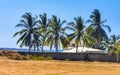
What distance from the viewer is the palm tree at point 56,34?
62.0 meters

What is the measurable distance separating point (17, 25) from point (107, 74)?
35235 millimetres

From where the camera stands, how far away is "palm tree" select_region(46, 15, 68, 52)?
62.0 meters

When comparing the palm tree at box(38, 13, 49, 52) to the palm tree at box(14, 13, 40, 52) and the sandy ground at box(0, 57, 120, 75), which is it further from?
the sandy ground at box(0, 57, 120, 75)

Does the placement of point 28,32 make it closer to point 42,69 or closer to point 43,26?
point 43,26

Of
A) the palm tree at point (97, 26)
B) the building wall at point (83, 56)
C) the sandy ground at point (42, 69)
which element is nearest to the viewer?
the sandy ground at point (42, 69)

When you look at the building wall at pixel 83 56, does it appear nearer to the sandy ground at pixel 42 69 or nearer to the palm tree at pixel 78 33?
the palm tree at pixel 78 33

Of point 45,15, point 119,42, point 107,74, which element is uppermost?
point 45,15

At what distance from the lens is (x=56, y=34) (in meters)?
63.1

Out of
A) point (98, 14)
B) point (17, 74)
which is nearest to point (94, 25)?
point (98, 14)

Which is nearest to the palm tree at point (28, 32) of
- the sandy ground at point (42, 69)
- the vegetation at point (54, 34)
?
the vegetation at point (54, 34)

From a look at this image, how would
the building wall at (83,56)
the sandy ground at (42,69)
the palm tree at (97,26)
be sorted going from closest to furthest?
1. the sandy ground at (42,69)
2. the building wall at (83,56)
3. the palm tree at (97,26)

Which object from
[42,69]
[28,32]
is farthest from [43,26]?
[42,69]

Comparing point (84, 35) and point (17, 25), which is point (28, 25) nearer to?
point (17, 25)

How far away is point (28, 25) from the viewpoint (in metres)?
63.6
